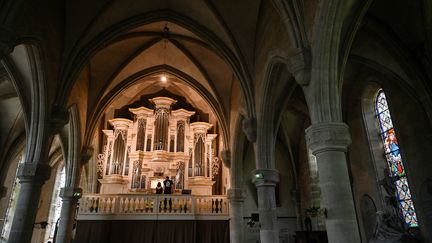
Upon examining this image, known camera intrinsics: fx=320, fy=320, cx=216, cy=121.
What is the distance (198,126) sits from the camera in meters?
17.8

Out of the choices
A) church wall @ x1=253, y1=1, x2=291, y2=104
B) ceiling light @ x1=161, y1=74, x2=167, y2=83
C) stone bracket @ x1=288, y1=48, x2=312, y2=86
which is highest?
ceiling light @ x1=161, y1=74, x2=167, y2=83

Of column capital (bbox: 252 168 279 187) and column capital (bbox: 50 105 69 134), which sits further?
column capital (bbox: 50 105 69 134)

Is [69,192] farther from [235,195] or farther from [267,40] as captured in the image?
[267,40]

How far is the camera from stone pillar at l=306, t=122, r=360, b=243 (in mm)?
5457

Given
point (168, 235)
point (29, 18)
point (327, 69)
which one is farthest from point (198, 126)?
point (327, 69)

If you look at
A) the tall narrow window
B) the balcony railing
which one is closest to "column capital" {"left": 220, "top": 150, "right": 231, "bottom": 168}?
the balcony railing

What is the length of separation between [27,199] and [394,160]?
37.8 feet

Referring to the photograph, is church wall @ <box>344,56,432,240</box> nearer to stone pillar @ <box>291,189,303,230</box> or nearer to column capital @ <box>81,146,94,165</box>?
stone pillar @ <box>291,189,303,230</box>

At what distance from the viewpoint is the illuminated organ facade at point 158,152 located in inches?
655

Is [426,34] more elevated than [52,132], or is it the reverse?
[426,34]

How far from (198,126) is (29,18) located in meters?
10.8

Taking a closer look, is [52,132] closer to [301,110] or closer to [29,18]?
[29,18]

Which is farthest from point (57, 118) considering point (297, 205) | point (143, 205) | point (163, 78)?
point (297, 205)

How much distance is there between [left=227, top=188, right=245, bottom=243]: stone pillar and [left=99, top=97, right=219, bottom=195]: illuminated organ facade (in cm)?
339
